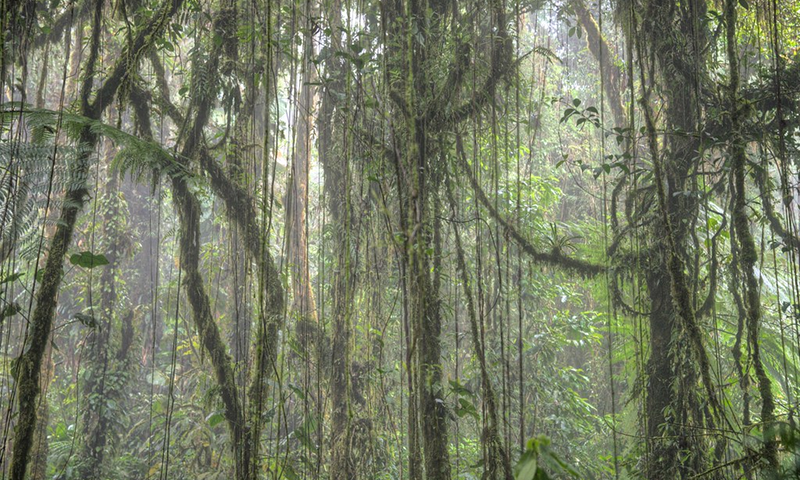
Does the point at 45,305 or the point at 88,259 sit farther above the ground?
the point at 88,259

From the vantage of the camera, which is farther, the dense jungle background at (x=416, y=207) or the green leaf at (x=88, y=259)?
the dense jungle background at (x=416, y=207)

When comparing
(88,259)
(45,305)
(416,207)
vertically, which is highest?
(416,207)

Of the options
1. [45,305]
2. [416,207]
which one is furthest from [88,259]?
[416,207]

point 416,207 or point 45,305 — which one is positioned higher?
point 416,207

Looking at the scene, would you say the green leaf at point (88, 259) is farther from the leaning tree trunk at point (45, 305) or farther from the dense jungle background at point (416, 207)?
the leaning tree trunk at point (45, 305)

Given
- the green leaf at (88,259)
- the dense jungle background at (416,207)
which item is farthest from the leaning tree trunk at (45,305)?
the green leaf at (88,259)

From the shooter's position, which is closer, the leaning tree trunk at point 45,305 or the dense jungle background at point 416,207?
the leaning tree trunk at point 45,305

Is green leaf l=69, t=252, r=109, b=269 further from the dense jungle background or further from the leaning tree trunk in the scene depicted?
the leaning tree trunk

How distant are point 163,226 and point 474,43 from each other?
29.5ft

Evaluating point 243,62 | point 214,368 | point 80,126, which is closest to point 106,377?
point 214,368

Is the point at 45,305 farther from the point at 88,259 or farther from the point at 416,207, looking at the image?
the point at 416,207

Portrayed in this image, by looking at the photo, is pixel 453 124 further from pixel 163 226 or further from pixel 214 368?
pixel 163 226

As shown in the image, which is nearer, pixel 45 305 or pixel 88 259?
pixel 88 259

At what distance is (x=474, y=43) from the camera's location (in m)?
2.64
